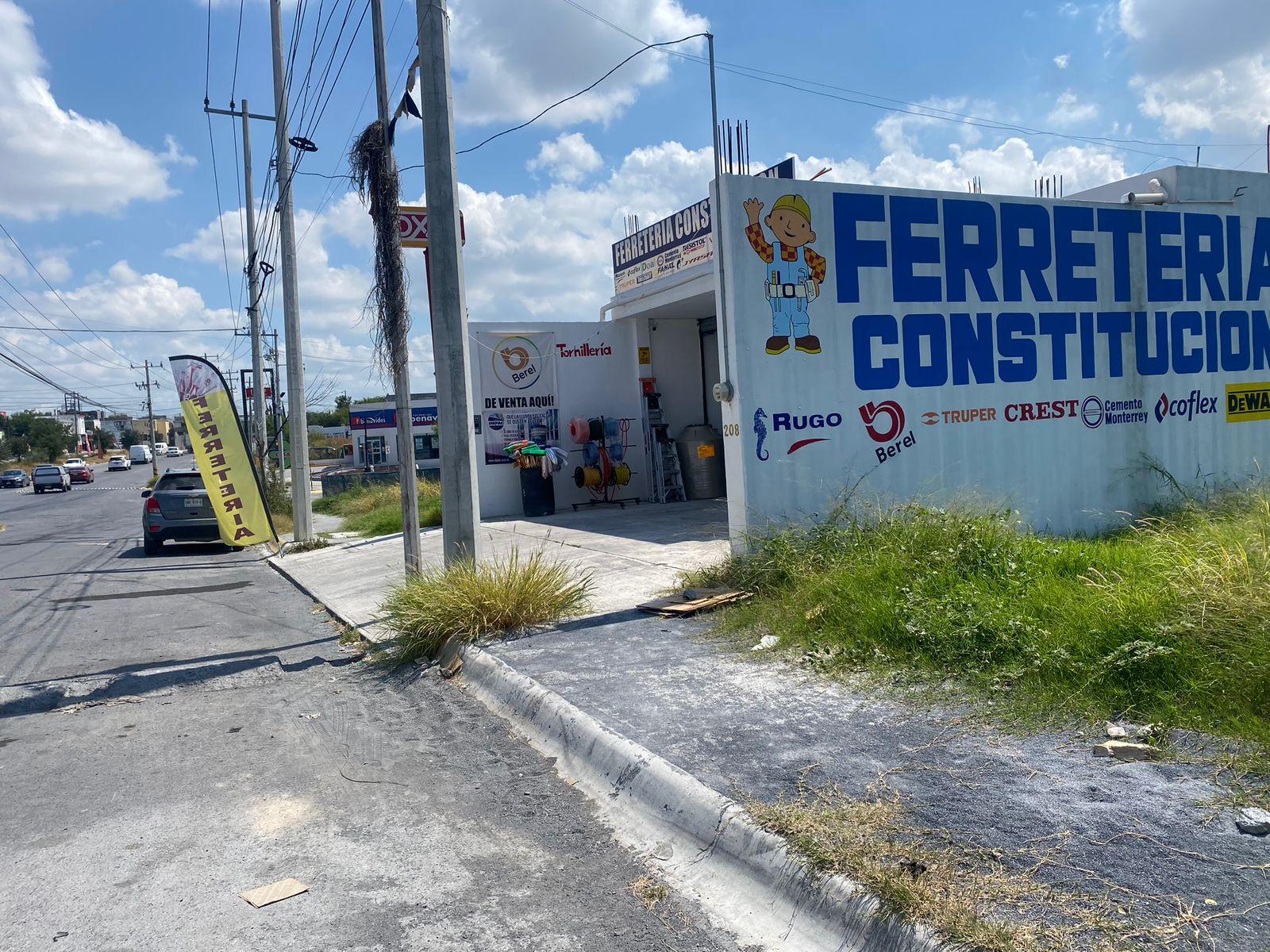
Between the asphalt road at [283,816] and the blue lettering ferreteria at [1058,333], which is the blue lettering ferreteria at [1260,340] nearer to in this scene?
the blue lettering ferreteria at [1058,333]

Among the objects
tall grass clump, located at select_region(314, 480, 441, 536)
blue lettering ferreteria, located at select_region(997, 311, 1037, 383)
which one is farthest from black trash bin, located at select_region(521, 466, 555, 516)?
blue lettering ferreteria, located at select_region(997, 311, 1037, 383)

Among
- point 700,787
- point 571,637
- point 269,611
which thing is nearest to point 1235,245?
point 571,637

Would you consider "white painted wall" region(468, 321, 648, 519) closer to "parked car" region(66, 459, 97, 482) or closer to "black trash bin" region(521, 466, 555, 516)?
"black trash bin" region(521, 466, 555, 516)

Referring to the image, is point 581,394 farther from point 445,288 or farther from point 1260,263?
point 1260,263

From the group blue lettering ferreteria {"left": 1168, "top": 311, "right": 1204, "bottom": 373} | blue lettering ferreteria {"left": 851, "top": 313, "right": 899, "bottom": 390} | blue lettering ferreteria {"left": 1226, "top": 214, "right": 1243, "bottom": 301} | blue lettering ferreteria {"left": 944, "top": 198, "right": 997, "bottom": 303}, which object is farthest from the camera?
blue lettering ferreteria {"left": 1226, "top": 214, "right": 1243, "bottom": 301}

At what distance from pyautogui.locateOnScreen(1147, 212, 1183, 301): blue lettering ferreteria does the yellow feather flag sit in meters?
13.6

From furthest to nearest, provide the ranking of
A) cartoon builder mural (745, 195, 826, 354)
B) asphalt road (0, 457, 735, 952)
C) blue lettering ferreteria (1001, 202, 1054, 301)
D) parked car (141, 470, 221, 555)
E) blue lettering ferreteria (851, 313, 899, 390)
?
parked car (141, 470, 221, 555) → blue lettering ferreteria (1001, 202, 1054, 301) → blue lettering ferreteria (851, 313, 899, 390) → cartoon builder mural (745, 195, 826, 354) → asphalt road (0, 457, 735, 952)

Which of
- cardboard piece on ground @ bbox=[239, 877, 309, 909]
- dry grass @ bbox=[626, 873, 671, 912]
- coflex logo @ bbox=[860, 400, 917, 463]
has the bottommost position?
dry grass @ bbox=[626, 873, 671, 912]

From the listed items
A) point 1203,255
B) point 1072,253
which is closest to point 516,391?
point 1072,253

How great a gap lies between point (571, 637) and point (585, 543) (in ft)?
17.9

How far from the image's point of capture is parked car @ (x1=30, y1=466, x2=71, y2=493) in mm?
56062

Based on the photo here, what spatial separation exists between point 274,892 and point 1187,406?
450 inches

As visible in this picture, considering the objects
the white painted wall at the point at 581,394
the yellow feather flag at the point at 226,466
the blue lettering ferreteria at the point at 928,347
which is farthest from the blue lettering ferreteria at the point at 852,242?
the yellow feather flag at the point at 226,466

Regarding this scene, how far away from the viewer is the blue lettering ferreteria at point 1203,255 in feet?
37.7
